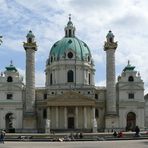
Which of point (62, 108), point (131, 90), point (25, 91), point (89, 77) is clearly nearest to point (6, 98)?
point (25, 91)

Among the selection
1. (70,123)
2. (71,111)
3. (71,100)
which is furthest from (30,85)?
(70,123)

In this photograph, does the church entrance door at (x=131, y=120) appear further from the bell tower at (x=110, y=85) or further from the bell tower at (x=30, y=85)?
the bell tower at (x=30, y=85)

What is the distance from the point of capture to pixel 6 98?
310 ft

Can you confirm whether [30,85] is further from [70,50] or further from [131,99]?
[131,99]

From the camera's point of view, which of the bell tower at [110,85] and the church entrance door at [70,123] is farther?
the church entrance door at [70,123]

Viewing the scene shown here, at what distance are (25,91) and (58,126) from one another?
971 cm

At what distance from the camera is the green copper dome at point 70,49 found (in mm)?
101125

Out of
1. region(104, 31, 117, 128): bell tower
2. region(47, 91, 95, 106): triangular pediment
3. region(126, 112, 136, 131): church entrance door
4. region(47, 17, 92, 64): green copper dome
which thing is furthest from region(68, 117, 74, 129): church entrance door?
region(47, 17, 92, 64): green copper dome

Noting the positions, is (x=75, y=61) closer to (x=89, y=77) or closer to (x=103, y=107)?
(x=89, y=77)

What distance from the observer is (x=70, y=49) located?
101m

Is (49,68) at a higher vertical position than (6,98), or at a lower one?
higher

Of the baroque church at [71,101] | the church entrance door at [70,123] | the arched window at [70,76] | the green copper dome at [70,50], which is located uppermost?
the green copper dome at [70,50]

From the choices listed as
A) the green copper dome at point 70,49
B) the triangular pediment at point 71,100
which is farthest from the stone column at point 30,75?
the green copper dome at point 70,49

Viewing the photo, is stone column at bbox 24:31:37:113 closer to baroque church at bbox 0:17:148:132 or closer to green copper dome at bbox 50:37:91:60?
baroque church at bbox 0:17:148:132
